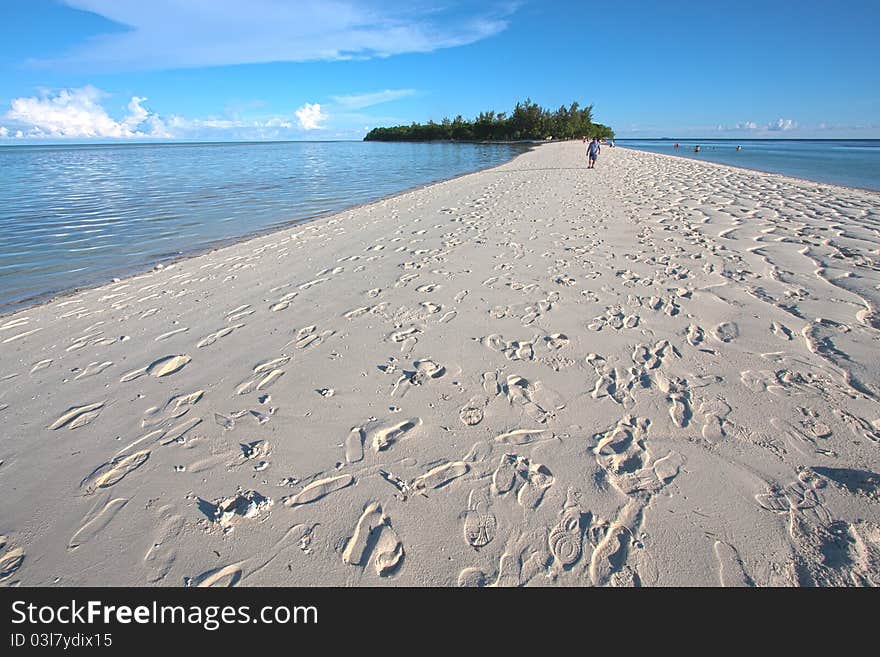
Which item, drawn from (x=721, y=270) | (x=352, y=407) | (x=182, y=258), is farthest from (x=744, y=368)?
(x=182, y=258)

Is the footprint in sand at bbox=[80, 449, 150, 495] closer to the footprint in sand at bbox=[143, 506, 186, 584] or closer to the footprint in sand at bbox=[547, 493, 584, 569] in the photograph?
the footprint in sand at bbox=[143, 506, 186, 584]

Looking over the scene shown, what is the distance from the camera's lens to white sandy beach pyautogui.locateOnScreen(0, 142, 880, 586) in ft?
7.39

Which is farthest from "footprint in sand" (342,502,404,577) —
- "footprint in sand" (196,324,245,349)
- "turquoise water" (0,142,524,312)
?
"turquoise water" (0,142,524,312)

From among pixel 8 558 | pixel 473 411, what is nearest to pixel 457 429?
pixel 473 411

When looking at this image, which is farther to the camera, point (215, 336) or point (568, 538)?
point (215, 336)

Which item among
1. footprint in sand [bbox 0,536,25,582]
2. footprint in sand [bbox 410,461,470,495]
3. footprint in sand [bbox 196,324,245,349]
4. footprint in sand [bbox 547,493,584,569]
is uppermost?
footprint in sand [bbox 196,324,245,349]

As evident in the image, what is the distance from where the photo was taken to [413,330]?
186 inches

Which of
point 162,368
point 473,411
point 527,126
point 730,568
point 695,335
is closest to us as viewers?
point 730,568

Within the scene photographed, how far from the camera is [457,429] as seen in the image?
125 inches

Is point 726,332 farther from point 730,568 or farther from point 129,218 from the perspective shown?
point 129,218

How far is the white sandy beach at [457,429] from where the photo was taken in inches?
88.7

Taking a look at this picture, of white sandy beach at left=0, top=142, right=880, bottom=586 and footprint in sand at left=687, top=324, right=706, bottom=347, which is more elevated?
footprint in sand at left=687, top=324, right=706, bottom=347

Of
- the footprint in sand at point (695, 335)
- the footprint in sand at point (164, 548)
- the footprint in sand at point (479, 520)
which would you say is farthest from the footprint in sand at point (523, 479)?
the footprint in sand at point (695, 335)

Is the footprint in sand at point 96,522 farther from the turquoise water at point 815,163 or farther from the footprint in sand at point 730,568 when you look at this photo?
the turquoise water at point 815,163
